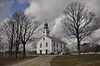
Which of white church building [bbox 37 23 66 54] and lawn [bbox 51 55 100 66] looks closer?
lawn [bbox 51 55 100 66]

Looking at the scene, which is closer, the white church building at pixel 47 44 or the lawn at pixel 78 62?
the lawn at pixel 78 62

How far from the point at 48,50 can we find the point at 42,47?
3.76 meters

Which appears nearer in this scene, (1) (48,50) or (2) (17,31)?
(2) (17,31)

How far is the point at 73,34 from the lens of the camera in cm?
4631

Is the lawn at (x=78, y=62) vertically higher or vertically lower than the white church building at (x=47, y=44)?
lower

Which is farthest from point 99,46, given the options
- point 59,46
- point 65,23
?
point 65,23

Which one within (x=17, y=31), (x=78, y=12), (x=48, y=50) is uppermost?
(x=78, y=12)

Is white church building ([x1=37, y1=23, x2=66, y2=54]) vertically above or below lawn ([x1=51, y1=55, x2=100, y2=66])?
above

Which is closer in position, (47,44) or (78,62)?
(78,62)

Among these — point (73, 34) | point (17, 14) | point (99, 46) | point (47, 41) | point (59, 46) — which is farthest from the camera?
point (59, 46)

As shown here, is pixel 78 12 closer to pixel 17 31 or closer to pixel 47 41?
pixel 17 31

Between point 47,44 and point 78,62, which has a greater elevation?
point 47,44

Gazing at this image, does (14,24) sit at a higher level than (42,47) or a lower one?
higher

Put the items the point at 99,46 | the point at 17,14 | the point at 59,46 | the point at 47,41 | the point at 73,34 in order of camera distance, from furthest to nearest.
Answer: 1. the point at 59,46
2. the point at 47,41
3. the point at 99,46
4. the point at 17,14
5. the point at 73,34
